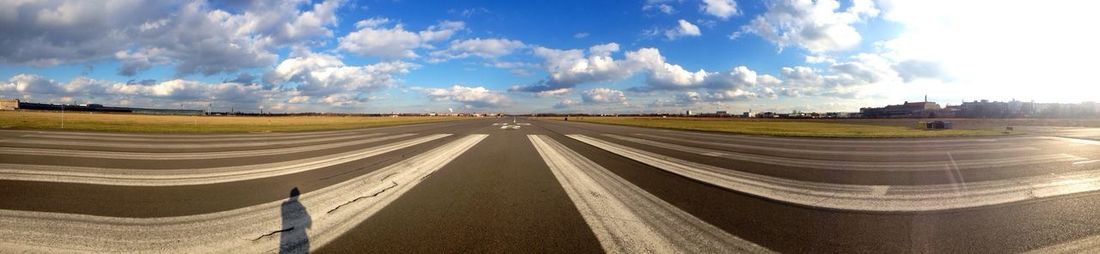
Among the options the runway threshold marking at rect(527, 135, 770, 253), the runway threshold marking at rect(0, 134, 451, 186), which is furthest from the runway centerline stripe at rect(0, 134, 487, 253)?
the runway threshold marking at rect(527, 135, 770, 253)

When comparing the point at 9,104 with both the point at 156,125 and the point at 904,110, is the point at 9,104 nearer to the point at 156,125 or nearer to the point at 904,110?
the point at 156,125

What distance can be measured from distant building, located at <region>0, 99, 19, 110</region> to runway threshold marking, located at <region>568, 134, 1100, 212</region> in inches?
7315

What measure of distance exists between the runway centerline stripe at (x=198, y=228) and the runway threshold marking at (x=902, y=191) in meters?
5.80

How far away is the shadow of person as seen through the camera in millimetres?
3670

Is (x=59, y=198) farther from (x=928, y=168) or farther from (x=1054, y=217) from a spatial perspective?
(x=928, y=168)

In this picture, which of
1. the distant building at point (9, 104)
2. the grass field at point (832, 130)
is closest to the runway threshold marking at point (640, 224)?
A: the grass field at point (832, 130)

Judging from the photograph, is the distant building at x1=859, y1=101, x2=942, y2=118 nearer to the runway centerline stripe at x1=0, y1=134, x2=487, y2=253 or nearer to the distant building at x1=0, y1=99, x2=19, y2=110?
the runway centerline stripe at x1=0, y1=134, x2=487, y2=253

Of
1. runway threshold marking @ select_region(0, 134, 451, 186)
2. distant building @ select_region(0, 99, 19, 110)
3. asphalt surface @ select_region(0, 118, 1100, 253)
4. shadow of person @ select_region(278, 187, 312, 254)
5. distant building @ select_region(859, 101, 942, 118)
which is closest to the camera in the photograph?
shadow of person @ select_region(278, 187, 312, 254)

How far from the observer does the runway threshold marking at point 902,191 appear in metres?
5.78

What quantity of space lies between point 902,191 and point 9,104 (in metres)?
194

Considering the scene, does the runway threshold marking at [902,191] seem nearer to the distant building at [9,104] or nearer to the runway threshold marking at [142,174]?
the runway threshold marking at [142,174]

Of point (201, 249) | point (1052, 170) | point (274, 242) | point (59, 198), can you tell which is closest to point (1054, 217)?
point (1052, 170)

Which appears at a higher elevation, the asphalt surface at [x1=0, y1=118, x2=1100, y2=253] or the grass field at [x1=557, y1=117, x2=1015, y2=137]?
the grass field at [x1=557, y1=117, x2=1015, y2=137]

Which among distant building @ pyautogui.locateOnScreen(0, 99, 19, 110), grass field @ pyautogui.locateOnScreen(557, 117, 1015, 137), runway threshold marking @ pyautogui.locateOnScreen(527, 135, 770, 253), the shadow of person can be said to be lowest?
the shadow of person
